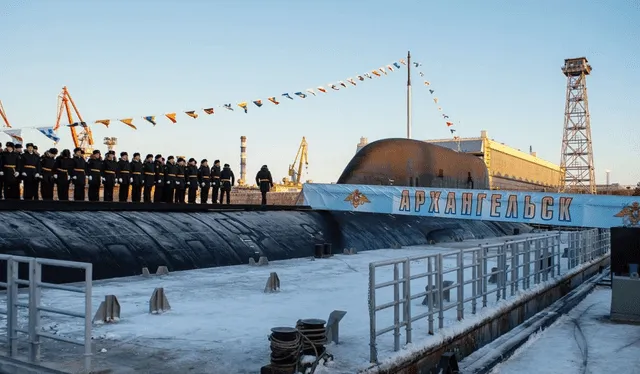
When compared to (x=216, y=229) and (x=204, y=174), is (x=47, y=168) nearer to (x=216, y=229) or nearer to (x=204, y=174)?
(x=216, y=229)

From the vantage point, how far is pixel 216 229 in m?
16.4

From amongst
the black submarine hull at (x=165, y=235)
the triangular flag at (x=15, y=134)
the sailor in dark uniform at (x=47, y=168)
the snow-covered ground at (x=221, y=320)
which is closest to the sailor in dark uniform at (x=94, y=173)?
the sailor in dark uniform at (x=47, y=168)

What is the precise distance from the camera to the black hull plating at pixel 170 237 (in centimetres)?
1191

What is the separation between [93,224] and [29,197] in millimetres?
4507

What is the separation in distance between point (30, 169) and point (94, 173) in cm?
203

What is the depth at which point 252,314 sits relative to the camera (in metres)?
8.81

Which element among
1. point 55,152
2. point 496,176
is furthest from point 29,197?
point 496,176

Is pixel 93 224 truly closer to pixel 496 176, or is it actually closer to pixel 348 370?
pixel 348 370

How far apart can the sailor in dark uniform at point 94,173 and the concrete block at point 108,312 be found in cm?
1085

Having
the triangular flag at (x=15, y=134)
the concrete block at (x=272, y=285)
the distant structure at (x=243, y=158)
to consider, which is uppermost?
the distant structure at (x=243, y=158)

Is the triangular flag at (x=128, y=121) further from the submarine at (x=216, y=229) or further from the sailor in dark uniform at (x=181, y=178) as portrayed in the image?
the submarine at (x=216, y=229)

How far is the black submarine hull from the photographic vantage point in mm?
11953

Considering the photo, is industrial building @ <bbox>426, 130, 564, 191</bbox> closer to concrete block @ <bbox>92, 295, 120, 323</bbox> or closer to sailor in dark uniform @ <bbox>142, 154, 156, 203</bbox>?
sailor in dark uniform @ <bbox>142, 154, 156, 203</bbox>

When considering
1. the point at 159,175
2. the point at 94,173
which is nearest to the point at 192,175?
the point at 159,175
